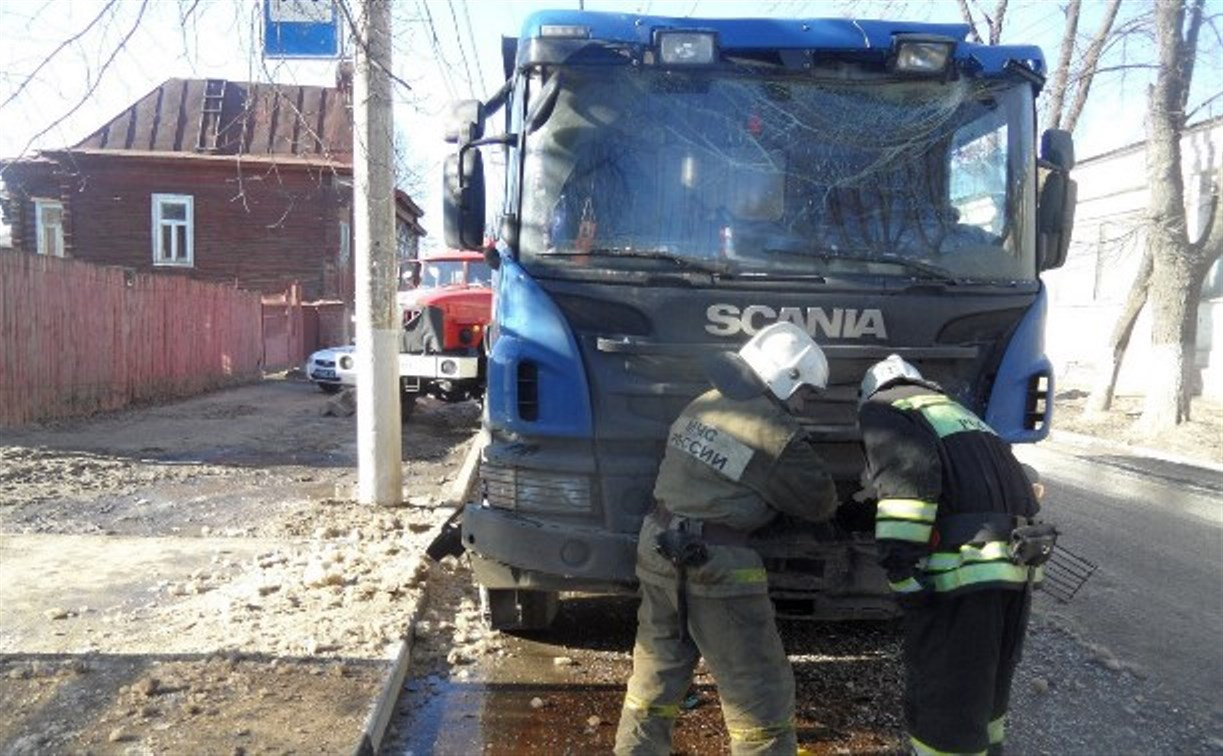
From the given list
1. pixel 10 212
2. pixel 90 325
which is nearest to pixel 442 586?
pixel 90 325

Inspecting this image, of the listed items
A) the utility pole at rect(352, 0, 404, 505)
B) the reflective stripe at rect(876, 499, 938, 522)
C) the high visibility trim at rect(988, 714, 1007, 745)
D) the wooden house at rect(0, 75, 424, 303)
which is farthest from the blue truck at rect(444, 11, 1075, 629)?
the wooden house at rect(0, 75, 424, 303)

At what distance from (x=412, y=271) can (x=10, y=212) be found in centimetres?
2074

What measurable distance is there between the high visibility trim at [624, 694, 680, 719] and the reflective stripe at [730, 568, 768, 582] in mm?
531

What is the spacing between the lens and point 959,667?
2.99 metres

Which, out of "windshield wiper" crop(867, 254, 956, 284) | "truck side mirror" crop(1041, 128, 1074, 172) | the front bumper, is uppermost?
"truck side mirror" crop(1041, 128, 1074, 172)

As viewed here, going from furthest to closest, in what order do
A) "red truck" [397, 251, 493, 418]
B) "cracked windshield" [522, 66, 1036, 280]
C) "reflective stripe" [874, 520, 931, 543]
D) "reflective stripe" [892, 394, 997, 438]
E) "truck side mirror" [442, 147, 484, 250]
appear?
"red truck" [397, 251, 493, 418]
"truck side mirror" [442, 147, 484, 250]
"cracked windshield" [522, 66, 1036, 280]
"reflective stripe" [892, 394, 997, 438]
"reflective stripe" [874, 520, 931, 543]

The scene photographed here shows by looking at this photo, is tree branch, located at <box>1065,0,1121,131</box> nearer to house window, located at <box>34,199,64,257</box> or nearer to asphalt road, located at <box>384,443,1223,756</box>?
asphalt road, located at <box>384,443,1223,756</box>

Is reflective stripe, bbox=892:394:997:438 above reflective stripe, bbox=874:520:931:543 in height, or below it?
above

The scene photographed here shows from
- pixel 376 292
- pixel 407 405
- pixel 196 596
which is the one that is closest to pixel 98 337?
pixel 407 405

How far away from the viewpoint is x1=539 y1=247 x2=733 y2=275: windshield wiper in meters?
3.99

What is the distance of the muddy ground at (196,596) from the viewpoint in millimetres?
3590

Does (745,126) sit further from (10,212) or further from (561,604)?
(10,212)

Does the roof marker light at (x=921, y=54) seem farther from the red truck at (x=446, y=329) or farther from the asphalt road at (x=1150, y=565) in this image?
the red truck at (x=446, y=329)

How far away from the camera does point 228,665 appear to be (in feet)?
13.2
